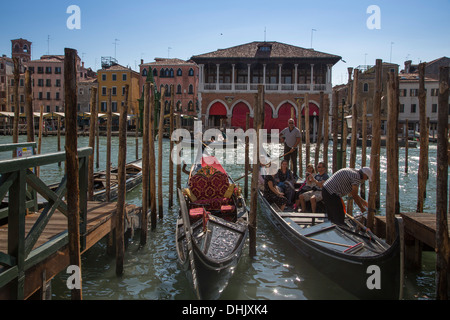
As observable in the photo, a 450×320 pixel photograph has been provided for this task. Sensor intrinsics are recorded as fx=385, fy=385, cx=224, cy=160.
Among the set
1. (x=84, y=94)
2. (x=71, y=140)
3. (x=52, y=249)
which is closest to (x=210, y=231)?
(x=52, y=249)

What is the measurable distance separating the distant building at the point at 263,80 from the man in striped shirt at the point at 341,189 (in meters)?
20.6

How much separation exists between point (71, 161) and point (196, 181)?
3.07 meters

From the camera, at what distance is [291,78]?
26.5 meters

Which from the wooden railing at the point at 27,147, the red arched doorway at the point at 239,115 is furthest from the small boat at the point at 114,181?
the red arched doorway at the point at 239,115

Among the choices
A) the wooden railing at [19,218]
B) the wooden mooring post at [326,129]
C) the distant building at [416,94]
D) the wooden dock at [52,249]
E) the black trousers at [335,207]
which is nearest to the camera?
the wooden railing at [19,218]

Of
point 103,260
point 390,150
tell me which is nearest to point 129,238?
point 103,260

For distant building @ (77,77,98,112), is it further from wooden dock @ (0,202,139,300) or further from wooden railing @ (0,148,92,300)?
wooden railing @ (0,148,92,300)

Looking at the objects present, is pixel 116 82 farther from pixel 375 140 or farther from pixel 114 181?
pixel 375 140

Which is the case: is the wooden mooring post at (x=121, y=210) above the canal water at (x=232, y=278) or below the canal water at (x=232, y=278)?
above

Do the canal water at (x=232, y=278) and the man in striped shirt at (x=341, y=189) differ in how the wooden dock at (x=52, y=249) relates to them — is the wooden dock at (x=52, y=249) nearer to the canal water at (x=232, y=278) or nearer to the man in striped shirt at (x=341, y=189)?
the canal water at (x=232, y=278)

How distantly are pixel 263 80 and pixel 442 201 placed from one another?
23449mm

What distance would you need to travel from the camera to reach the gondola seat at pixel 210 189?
5.41 metres

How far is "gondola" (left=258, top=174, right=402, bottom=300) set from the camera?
3367 millimetres

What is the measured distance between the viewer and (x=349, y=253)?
3.79 metres
